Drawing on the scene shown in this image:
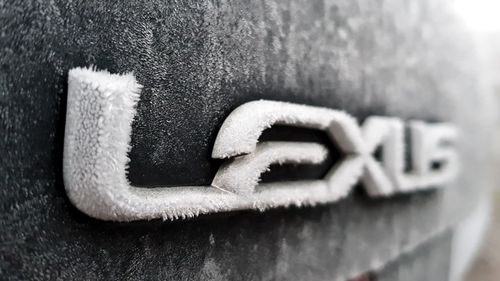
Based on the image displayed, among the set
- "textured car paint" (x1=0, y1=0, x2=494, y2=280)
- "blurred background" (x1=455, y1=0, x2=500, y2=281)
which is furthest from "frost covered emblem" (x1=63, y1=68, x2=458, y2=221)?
"blurred background" (x1=455, y1=0, x2=500, y2=281)

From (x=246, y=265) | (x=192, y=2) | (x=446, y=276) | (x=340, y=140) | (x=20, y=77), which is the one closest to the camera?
(x=20, y=77)

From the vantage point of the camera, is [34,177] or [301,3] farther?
[301,3]

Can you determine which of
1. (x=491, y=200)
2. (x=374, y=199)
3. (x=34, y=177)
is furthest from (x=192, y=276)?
(x=491, y=200)

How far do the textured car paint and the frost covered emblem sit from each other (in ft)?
0.07

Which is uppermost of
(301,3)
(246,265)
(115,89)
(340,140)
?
(301,3)

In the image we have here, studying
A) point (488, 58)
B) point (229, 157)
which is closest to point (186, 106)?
point (229, 157)

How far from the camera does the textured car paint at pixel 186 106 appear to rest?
0.41 meters

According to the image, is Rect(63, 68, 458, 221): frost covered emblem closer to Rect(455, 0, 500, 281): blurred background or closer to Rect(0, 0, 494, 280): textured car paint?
Rect(0, 0, 494, 280): textured car paint

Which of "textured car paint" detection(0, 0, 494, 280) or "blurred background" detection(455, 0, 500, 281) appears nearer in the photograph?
"textured car paint" detection(0, 0, 494, 280)

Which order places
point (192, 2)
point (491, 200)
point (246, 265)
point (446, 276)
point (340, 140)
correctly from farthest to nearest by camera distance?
point (491, 200) → point (446, 276) → point (340, 140) → point (246, 265) → point (192, 2)

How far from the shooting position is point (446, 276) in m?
1.47

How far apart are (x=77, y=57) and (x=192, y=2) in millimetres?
164

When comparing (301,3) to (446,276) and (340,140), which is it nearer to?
(340,140)

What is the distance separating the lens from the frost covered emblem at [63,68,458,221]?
43 cm
